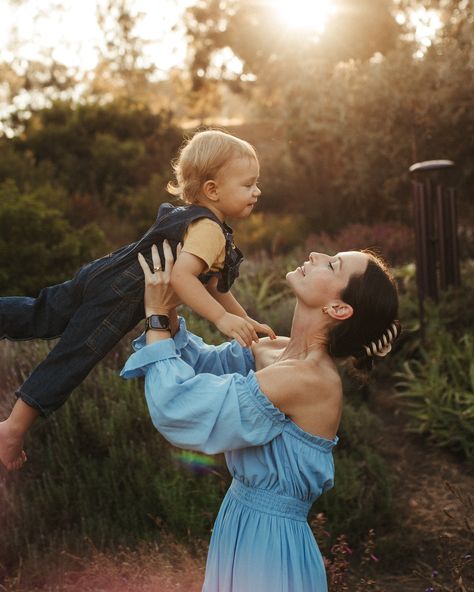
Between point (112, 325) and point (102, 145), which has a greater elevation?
point (102, 145)

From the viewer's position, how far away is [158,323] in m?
2.39

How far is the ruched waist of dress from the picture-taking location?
2.42m

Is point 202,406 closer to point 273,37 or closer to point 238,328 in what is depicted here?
point 238,328

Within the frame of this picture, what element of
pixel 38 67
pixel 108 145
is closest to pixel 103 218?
pixel 108 145

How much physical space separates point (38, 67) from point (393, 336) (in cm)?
4209

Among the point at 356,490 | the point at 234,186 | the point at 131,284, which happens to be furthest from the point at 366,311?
the point at 356,490

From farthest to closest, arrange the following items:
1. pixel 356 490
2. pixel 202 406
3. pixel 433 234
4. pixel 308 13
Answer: pixel 308 13 < pixel 433 234 < pixel 356 490 < pixel 202 406

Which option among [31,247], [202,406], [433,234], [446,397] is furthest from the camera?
[31,247]

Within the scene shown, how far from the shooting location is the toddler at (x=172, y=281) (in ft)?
8.13

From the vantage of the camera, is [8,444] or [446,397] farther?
[446,397]

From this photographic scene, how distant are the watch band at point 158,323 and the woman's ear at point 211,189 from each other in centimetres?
49

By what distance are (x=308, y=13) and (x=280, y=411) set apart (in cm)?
2419

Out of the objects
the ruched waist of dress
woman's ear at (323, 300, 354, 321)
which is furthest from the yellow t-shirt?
the ruched waist of dress

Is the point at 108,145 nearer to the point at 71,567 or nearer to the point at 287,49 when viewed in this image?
the point at 287,49
